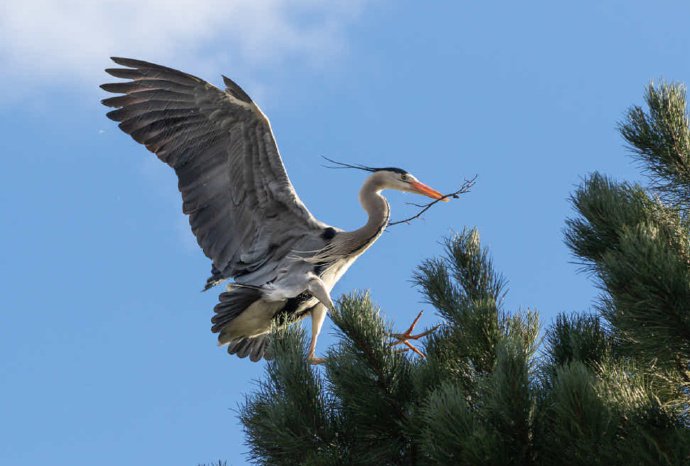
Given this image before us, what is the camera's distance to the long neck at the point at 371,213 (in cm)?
593

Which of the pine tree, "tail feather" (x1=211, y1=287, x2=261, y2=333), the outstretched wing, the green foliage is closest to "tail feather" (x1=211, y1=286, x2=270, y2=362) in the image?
"tail feather" (x1=211, y1=287, x2=261, y2=333)

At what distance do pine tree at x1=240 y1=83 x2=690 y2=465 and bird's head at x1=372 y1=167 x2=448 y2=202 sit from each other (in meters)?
1.37

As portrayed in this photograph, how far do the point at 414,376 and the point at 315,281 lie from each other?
162cm

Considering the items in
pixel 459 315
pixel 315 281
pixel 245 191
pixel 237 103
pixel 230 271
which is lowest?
pixel 459 315

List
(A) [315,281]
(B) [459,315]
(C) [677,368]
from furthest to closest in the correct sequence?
(A) [315,281], (B) [459,315], (C) [677,368]

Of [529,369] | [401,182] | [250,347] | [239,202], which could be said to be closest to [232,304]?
[250,347]

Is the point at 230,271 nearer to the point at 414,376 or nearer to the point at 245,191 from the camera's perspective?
the point at 245,191

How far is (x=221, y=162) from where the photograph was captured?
625 centimetres

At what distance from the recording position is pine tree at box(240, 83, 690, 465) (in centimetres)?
346

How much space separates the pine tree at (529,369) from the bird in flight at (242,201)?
1.03 metres

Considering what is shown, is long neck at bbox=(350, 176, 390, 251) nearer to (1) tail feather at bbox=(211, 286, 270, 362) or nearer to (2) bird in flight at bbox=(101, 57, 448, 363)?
(2) bird in flight at bbox=(101, 57, 448, 363)

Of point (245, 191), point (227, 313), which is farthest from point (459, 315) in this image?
point (245, 191)

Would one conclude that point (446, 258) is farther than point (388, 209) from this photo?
No

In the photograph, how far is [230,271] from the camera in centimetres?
608
